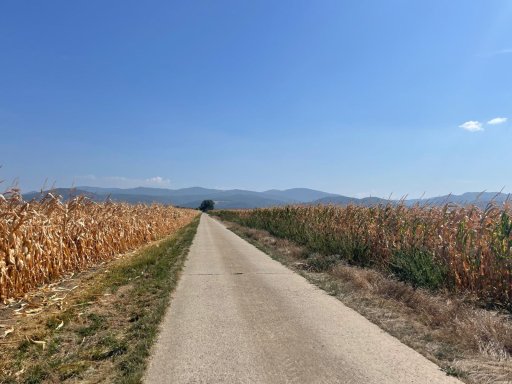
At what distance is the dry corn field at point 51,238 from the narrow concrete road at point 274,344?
333 centimetres

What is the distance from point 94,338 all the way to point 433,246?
8132 millimetres

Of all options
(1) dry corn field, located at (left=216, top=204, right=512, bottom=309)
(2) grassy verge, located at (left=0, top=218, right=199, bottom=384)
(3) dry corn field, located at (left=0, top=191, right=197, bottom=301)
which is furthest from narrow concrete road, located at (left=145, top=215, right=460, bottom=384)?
(3) dry corn field, located at (left=0, top=191, right=197, bottom=301)

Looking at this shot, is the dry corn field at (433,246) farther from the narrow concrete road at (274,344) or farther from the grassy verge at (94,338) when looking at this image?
the grassy verge at (94,338)

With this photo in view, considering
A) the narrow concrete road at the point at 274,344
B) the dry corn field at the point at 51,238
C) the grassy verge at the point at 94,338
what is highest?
the dry corn field at the point at 51,238

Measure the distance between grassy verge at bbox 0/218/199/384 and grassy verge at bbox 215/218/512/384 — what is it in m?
3.85

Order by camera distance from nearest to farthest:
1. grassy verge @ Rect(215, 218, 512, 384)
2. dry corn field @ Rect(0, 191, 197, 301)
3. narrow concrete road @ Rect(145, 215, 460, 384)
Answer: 1. narrow concrete road @ Rect(145, 215, 460, 384)
2. grassy verge @ Rect(215, 218, 512, 384)
3. dry corn field @ Rect(0, 191, 197, 301)

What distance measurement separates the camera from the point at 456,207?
10695 millimetres

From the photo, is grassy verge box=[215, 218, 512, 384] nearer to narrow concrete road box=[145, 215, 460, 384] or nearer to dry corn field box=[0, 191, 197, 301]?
narrow concrete road box=[145, 215, 460, 384]

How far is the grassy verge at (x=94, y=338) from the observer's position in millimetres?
4676

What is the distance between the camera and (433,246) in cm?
1023

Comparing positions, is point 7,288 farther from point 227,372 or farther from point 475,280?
point 475,280

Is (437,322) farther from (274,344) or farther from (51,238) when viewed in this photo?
(51,238)

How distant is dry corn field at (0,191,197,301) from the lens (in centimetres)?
837

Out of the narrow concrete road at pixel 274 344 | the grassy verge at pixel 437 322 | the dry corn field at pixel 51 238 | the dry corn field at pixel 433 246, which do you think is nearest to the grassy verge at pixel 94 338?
the narrow concrete road at pixel 274 344
